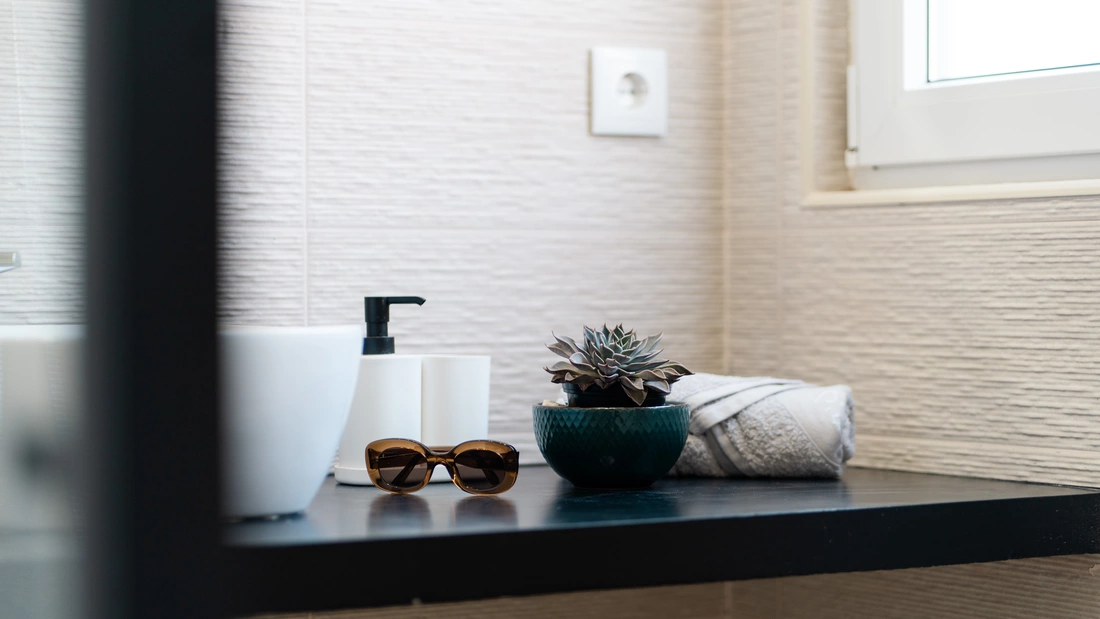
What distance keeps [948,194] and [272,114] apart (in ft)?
2.28

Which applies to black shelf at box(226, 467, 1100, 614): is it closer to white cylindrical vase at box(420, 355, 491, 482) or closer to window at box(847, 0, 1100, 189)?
white cylindrical vase at box(420, 355, 491, 482)

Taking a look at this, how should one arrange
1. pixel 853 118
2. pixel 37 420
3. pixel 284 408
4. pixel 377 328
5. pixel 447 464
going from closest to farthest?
pixel 37 420 → pixel 284 408 → pixel 447 464 → pixel 377 328 → pixel 853 118

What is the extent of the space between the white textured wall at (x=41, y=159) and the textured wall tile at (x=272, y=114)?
0.49m

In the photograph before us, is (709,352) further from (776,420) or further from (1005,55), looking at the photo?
(1005,55)

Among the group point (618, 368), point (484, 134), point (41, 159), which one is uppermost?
point (484, 134)

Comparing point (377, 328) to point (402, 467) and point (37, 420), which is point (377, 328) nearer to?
point (402, 467)

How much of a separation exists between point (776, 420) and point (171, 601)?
2.06ft

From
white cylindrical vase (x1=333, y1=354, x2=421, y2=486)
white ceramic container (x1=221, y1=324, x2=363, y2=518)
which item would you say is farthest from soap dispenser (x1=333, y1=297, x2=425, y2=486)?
white ceramic container (x1=221, y1=324, x2=363, y2=518)

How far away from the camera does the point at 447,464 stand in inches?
35.1

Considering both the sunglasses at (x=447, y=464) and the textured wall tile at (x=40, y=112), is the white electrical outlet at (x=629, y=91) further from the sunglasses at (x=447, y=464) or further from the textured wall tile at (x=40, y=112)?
the textured wall tile at (x=40, y=112)

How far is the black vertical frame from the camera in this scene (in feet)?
1.54

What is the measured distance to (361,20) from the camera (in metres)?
1.13

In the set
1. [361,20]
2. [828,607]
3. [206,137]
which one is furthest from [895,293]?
[206,137]

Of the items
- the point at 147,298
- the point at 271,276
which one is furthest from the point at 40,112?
the point at 271,276
